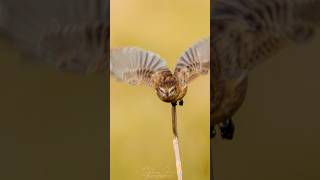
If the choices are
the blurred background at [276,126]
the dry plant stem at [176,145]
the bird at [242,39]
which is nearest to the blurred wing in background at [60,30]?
the dry plant stem at [176,145]

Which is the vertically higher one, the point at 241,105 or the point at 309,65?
the point at 309,65

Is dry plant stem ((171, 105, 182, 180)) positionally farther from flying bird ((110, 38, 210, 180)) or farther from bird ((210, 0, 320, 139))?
bird ((210, 0, 320, 139))

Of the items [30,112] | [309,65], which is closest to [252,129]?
[309,65]

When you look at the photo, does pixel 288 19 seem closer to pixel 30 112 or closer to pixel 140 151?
pixel 140 151

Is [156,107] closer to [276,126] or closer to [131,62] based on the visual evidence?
[131,62]

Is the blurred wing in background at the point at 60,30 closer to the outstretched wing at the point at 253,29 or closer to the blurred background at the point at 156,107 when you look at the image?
the blurred background at the point at 156,107

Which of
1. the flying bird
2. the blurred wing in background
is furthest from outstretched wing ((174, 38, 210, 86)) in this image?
the blurred wing in background
